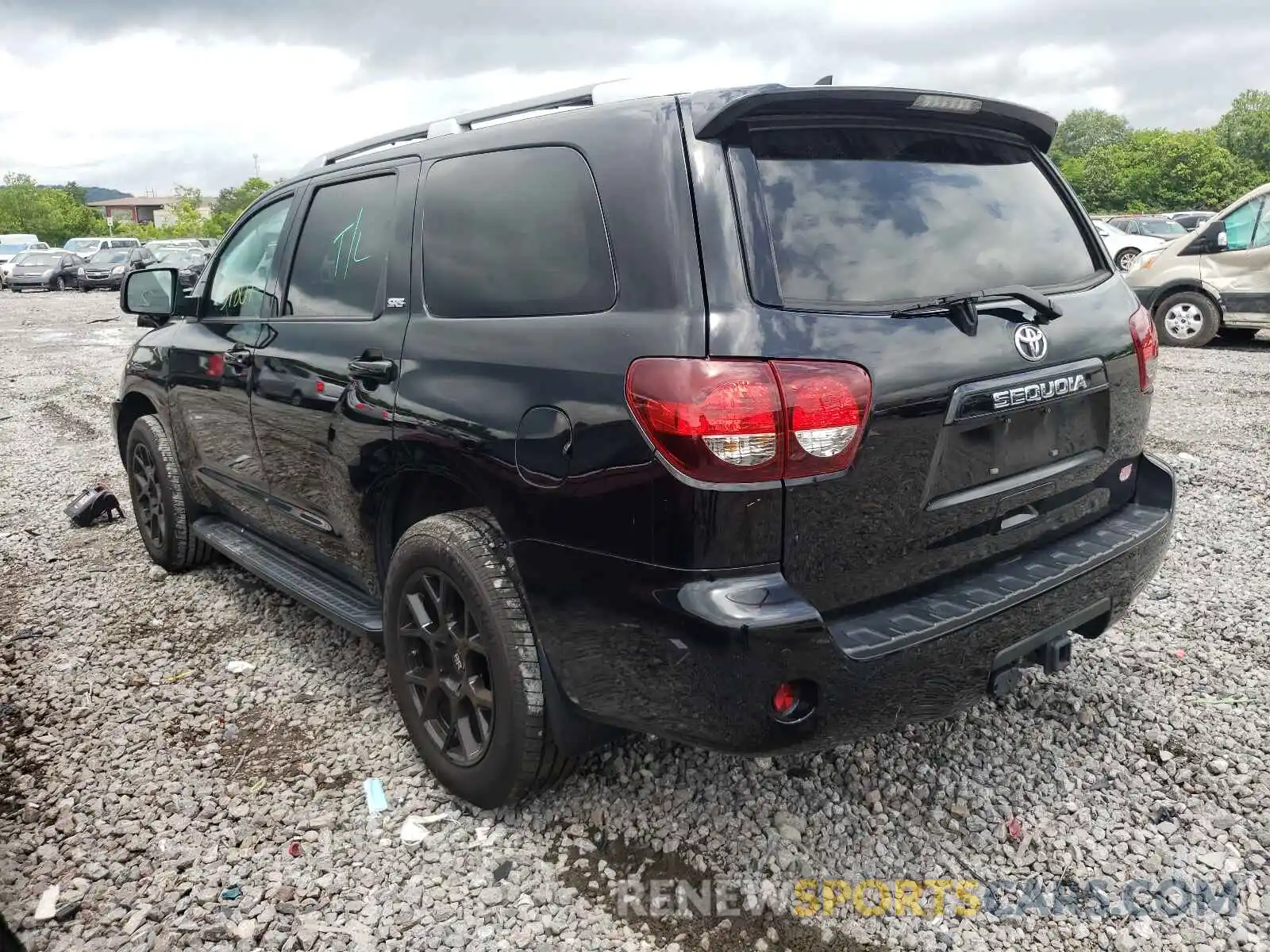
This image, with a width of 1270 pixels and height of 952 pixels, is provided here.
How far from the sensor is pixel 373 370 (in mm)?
2955

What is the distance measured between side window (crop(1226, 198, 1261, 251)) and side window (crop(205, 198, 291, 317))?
10510mm

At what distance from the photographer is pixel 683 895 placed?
2.48 meters

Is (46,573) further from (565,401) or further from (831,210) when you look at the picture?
(831,210)

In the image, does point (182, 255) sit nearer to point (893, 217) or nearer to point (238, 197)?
point (893, 217)

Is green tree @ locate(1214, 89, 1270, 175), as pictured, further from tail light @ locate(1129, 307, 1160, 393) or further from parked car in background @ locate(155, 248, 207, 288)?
tail light @ locate(1129, 307, 1160, 393)

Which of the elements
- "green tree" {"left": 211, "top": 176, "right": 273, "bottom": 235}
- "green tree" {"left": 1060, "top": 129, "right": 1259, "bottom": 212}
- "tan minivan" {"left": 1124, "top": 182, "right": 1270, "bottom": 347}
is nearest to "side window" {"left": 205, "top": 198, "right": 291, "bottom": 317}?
"tan minivan" {"left": 1124, "top": 182, "right": 1270, "bottom": 347}

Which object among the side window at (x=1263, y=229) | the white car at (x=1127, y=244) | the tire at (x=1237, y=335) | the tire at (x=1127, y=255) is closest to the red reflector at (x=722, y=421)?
the side window at (x=1263, y=229)

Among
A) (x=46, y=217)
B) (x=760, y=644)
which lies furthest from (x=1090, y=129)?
(x=760, y=644)

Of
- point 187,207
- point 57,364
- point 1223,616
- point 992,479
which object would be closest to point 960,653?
point 992,479

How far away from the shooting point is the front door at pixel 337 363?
118 inches

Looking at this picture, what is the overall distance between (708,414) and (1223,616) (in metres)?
3.01

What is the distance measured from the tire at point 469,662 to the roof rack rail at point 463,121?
1167 millimetres

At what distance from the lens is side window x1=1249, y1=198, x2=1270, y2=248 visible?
10367 millimetres

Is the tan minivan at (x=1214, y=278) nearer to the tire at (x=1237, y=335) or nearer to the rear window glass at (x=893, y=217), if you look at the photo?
the tire at (x=1237, y=335)
